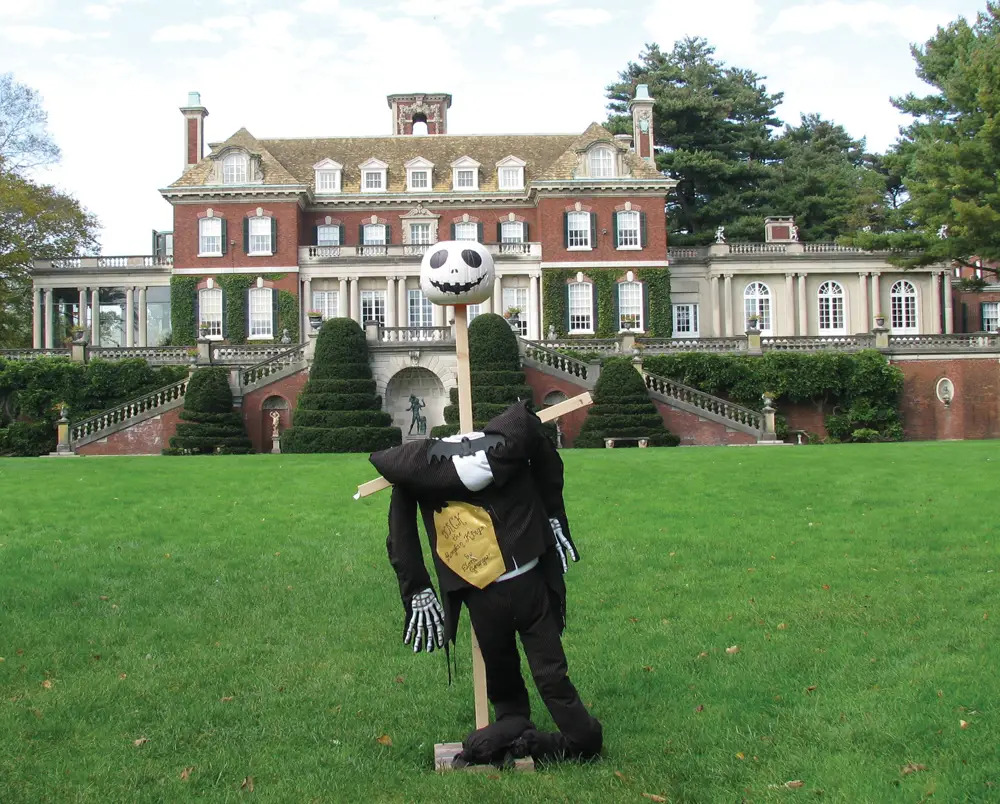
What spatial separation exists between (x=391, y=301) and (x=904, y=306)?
70.5 feet

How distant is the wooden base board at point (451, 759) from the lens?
16.6 ft

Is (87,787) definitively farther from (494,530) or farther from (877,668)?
(877,668)

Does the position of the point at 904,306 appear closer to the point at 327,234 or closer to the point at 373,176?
the point at 373,176

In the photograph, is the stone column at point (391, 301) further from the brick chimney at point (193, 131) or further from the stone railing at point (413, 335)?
the brick chimney at point (193, 131)

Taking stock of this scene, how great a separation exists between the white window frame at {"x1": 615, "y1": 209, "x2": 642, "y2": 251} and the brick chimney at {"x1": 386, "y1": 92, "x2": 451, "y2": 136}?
11.8m

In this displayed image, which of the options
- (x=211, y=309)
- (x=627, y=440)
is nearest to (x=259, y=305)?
(x=211, y=309)

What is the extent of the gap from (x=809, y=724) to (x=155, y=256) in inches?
1651

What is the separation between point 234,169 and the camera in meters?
41.1

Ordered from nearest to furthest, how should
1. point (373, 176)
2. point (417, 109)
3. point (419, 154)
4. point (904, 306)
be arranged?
point (373, 176) < point (904, 306) < point (419, 154) < point (417, 109)

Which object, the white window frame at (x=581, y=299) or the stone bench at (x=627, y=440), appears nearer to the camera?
the stone bench at (x=627, y=440)

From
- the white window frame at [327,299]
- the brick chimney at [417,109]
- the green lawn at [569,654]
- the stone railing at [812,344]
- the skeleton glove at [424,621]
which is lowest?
the green lawn at [569,654]

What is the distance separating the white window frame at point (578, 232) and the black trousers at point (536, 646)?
36.7 m

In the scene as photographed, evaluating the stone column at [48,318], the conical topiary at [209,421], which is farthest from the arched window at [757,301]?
the stone column at [48,318]

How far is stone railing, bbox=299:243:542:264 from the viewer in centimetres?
4084
